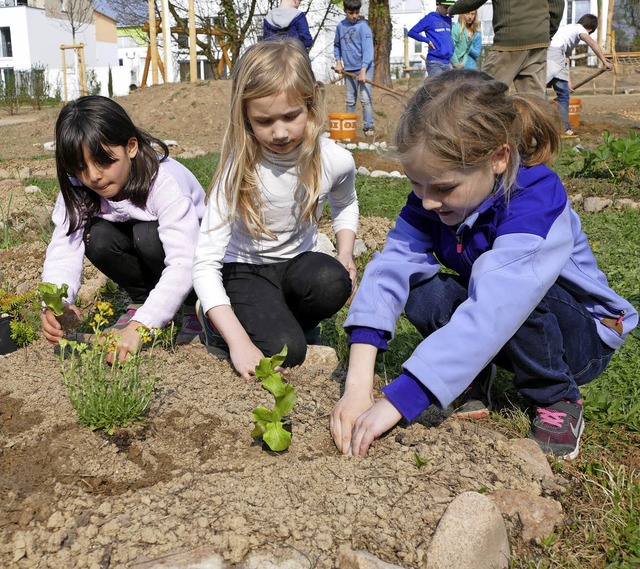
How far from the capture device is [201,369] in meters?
2.72

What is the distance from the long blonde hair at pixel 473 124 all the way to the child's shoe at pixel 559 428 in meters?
A: 0.71

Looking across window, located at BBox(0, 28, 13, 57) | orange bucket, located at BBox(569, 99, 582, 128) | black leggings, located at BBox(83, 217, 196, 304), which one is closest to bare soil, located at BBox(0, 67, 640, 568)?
black leggings, located at BBox(83, 217, 196, 304)

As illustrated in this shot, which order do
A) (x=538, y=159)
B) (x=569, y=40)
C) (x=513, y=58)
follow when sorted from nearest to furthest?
(x=538, y=159) < (x=513, y=58) < (x=569, y=40)

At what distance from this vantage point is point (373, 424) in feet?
6.72

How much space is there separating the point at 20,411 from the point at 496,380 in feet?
5.54

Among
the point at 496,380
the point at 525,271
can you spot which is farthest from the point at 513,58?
the point at 525,271

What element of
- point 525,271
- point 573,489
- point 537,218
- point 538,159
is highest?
point 538,159

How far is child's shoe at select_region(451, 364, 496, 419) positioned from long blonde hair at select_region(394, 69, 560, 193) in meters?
0.71

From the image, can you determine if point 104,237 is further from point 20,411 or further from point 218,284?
point 20,411

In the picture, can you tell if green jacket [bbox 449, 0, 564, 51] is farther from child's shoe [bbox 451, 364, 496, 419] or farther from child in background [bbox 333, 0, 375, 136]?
child's shoe [bbox 451, 364, 496, 419]

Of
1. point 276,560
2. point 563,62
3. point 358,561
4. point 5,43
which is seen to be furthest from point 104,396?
point 5,43

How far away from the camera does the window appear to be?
139ft

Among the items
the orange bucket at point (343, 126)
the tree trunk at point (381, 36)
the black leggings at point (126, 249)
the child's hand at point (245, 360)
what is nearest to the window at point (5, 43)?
the tree trunk at point (381, 36)

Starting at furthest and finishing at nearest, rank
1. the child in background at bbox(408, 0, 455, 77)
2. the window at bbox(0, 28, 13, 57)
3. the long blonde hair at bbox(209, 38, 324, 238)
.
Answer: the window at bbox(0, 28, 13, 57) → the child in background at bbox(408, 0, 455, 77) → the long blonde hair at bbox(209, 38, 324, 238)
